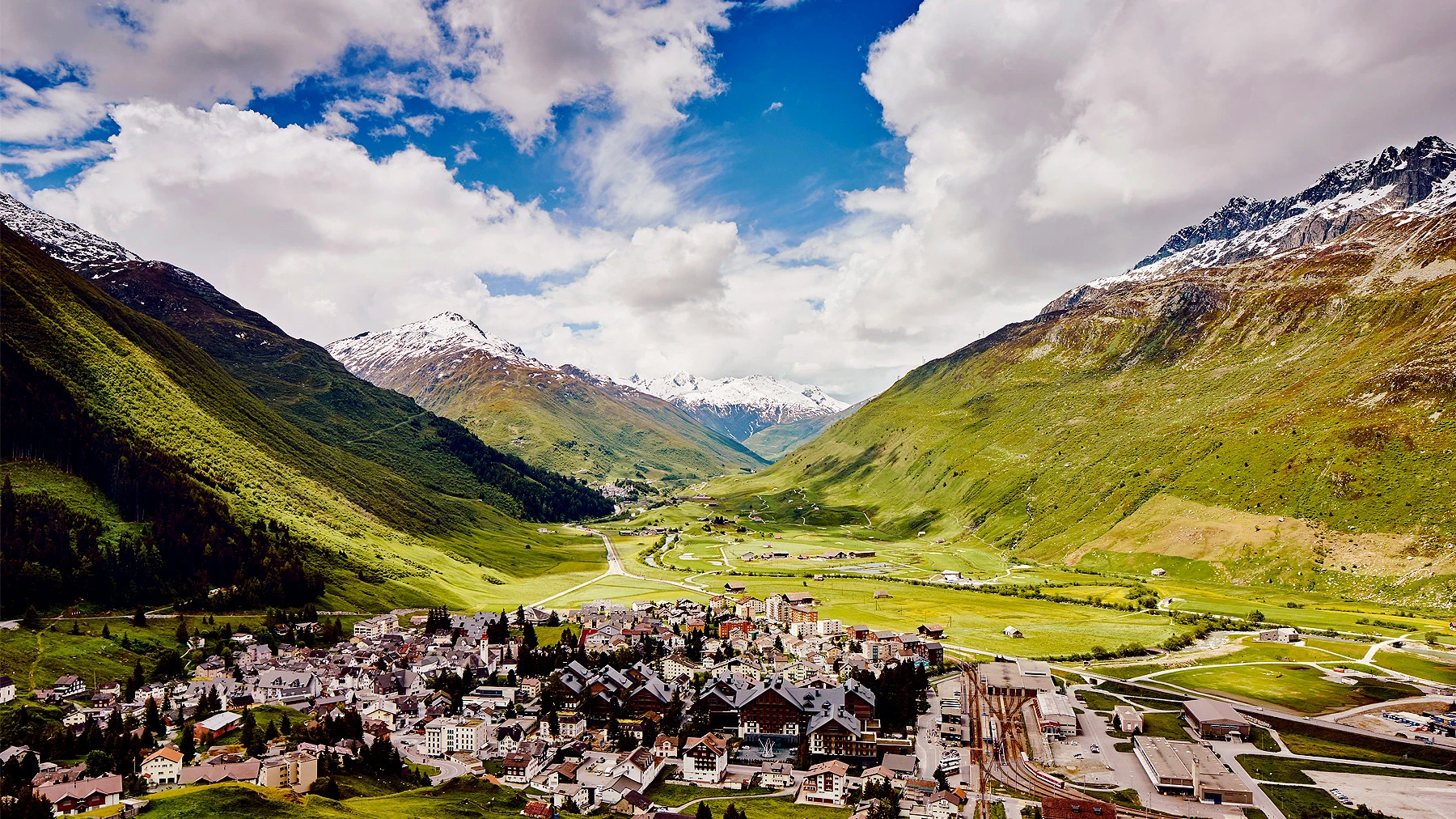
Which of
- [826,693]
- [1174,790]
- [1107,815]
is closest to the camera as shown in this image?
[1107,815]

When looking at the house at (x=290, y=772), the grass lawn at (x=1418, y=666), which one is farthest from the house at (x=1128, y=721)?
the house at (x=290, y=772)

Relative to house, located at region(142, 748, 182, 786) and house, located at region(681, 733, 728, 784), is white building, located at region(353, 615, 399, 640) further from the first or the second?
house, located at region(681, 733, 728, 784)

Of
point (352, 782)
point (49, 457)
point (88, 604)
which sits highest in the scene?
point (49, 457)

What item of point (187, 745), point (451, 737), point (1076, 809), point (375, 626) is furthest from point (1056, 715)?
point (375, 626)

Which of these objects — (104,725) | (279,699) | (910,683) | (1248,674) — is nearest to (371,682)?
(279,699)

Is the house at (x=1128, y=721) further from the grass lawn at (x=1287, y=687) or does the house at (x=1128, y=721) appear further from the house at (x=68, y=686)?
the house at (x=68, y=686)

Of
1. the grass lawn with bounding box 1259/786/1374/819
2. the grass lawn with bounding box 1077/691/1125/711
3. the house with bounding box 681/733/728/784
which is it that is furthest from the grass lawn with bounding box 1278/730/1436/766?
the house with bounding box 681/733/728/784

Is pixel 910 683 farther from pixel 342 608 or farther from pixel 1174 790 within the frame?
pixel 342 608
